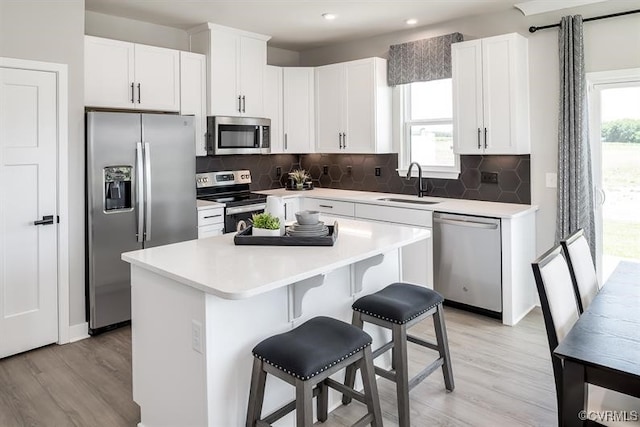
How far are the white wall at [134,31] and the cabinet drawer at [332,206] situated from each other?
2047mm

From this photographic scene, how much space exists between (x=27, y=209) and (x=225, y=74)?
2.26 m

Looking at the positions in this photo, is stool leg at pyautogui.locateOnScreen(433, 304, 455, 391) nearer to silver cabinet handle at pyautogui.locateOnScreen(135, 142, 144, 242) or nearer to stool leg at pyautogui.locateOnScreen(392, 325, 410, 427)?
stool leg at pyautogui.locateOnScreen(392, 325, 410, 427)

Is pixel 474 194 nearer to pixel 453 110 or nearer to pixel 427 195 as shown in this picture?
pixel 427 195

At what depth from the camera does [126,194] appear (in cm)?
369

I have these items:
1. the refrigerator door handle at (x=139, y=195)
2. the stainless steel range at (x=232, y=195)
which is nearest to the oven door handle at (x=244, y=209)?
the stainless steel range at (x=232, y=195)

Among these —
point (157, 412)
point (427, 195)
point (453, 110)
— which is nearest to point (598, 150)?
point (453, 110)

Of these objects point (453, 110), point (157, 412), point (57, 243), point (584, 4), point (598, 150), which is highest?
point (584, 4)

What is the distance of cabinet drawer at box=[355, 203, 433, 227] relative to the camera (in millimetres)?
4117

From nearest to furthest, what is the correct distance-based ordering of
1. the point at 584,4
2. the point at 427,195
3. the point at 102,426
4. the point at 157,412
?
the point at 157,412, the point at 102,426, the point at 584,4, the point at 427,195

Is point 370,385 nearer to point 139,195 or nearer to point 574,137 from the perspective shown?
point 139,195

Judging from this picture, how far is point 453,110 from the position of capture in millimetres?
4262

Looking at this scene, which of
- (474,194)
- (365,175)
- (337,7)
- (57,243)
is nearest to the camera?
(57,243)

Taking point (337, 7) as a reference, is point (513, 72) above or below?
below

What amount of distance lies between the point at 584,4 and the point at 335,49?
8.81 ft
